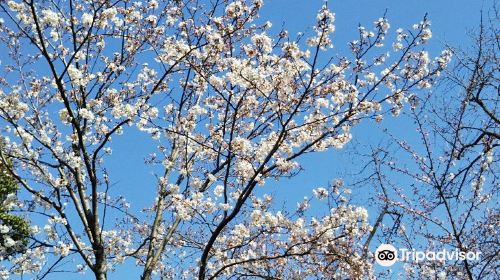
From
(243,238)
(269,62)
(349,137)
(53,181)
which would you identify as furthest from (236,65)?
(53,181)

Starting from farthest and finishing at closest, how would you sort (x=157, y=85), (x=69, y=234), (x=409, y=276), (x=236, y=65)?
(x=409, y=276)
(x=157, y=85)
(x=69, y=234)
(x=236, y=65)

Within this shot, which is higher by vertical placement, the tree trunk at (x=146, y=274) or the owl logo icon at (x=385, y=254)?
the owl logo icon at (x=385, y=254)

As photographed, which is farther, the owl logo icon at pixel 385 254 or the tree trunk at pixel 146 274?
the owl logo icon at pixel 385 254

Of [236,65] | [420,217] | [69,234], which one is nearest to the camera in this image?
[236,65]

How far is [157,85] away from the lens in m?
7.53

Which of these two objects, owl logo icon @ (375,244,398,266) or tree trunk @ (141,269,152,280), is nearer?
tree trunk @ (141,269,152,280)

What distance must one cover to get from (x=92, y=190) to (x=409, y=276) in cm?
564

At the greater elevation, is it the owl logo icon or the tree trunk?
the owl logo icon

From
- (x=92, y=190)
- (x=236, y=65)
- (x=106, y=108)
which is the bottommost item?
(x=92, y=190)

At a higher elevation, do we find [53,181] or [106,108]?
[106,108]

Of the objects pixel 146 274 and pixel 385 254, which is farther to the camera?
pixel 385 254

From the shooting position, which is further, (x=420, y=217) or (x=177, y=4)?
(x=420, y=217)

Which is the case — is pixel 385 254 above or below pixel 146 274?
above

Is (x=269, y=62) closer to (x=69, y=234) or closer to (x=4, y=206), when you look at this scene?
(x=69, y=234)
